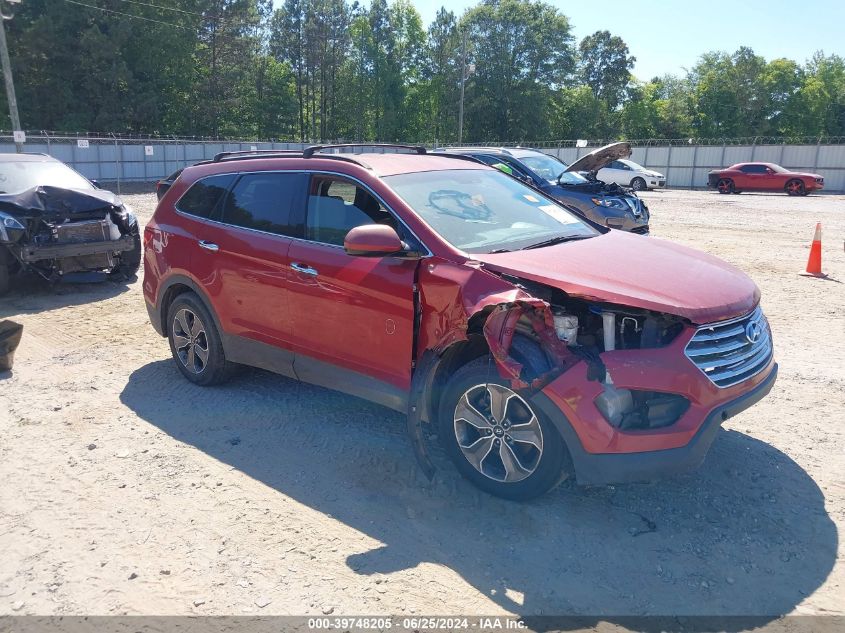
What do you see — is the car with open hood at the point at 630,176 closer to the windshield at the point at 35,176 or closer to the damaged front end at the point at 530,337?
the windshield at the point at 35,176

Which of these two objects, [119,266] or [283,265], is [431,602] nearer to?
[283,265]

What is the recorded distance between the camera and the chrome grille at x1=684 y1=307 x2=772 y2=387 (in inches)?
135

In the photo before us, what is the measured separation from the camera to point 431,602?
3.02m

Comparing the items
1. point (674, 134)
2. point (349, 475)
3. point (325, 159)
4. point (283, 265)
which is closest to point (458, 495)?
point (349, 475)

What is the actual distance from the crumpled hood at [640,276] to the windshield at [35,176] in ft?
24.7

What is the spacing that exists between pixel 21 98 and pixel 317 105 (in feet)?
106

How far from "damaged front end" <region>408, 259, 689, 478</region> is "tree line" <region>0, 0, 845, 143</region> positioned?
55.3m

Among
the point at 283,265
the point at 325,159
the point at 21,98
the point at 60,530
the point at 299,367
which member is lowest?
the point at 60,530

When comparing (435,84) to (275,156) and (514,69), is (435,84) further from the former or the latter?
(275,156)

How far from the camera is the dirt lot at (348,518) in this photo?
121 inches

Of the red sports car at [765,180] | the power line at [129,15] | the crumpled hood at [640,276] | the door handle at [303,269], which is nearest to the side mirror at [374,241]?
the crumpled hood at [640,276]

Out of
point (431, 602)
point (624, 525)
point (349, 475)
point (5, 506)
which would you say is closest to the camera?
point (431, 602)

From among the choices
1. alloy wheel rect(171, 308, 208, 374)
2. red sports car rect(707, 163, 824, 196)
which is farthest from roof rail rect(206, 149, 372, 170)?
red sports car rect(707, 163, 824, 196)

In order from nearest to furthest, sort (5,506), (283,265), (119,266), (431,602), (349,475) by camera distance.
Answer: (431,602) → (5,506) → (349,475) → (283,265) → (119,266)
